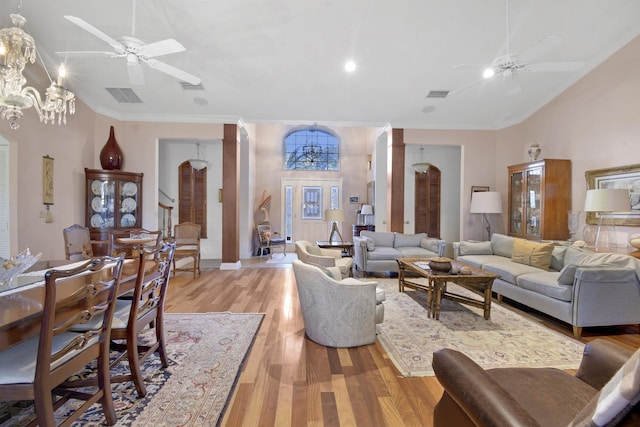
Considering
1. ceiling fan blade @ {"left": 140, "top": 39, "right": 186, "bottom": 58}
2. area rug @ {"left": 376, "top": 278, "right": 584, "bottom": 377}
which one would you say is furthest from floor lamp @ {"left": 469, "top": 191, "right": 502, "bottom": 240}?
ceiling fan blade @ {"left": 140, "top": 39, "right": 186, "bottom": 58}

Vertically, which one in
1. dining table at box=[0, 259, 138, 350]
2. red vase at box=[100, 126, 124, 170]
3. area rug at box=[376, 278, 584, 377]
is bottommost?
area rug at box=[376, 278, 584, 377]

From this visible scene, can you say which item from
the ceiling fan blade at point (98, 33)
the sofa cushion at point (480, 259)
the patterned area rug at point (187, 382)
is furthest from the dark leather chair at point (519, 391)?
the ceiling fan blade at point (98, 33)

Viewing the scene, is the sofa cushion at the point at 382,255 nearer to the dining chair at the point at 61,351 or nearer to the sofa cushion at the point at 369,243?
the sofa cushion at the point at 369,243

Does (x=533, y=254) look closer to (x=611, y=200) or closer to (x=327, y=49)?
(x=611, y=200)

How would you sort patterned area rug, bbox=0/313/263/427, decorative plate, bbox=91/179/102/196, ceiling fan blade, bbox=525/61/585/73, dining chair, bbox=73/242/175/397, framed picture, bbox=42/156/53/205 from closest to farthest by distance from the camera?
patterned area rug, bbox=0/313/263/427 → dining chair, bbox=73/242/175/397 → ceiling fan blade, bbox=525/61/585/73 → framed picture, bbox=42/156/53/205 → decorative plate, bbox=91/179/102/196

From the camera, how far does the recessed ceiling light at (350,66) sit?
4.45 m

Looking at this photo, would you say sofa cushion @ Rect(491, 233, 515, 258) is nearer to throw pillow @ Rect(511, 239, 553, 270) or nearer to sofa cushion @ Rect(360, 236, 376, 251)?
throw pillow @ Rect(511, 239, 553, 270)

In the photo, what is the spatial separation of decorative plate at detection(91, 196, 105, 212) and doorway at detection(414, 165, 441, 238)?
661cm

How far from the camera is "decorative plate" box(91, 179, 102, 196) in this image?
5195mm

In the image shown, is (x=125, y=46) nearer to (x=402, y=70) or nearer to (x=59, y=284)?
(x=59, y=284)

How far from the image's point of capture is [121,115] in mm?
5723

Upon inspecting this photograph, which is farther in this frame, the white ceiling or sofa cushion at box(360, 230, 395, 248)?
sofa cushion at box(360, 230, 395, 248)

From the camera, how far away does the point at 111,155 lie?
543cm

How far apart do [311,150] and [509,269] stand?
6.61 meters
